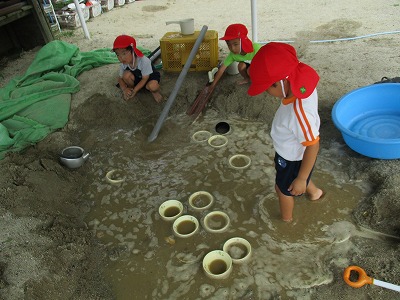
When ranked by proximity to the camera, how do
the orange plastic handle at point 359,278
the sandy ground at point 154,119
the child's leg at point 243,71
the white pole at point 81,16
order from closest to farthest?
the orange plastic handle at point 359,278 < the sandy ground at point 154,119 < the child's leg at point 243,71 < the white pole at point 81,16

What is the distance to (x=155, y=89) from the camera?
13.6 ft

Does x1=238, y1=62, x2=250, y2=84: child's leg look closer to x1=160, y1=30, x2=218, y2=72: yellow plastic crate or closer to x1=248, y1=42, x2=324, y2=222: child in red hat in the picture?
x1=160, y1=30, x2=218, y2=72: yellow plastic crate

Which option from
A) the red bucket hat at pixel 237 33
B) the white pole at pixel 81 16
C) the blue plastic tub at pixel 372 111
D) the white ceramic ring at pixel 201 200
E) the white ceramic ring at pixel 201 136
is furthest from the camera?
the white pole at pixel 81 16

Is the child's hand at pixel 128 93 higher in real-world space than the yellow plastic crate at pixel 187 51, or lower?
lower

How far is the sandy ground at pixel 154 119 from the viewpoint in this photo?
2295mm

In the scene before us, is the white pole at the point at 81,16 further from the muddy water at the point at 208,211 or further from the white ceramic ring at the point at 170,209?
the white ceramic ring at the point at 170,209

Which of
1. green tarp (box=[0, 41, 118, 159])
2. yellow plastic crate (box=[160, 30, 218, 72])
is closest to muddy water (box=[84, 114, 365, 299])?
green tarp (box=[0, 41, 118, 159])

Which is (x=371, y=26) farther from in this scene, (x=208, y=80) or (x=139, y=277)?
(x=139, y=277)

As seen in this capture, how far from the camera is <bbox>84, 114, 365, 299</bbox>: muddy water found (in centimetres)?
229

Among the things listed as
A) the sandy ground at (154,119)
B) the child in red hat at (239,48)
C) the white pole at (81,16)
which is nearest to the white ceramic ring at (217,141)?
the sandy ground at (154,119)

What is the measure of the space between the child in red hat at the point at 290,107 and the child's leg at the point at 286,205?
10 cm

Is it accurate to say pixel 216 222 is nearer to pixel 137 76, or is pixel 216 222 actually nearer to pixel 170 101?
pixel 170 101

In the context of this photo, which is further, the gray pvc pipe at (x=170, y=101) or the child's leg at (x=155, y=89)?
the child's leg at (x=155, y=89)

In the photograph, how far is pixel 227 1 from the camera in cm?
796
